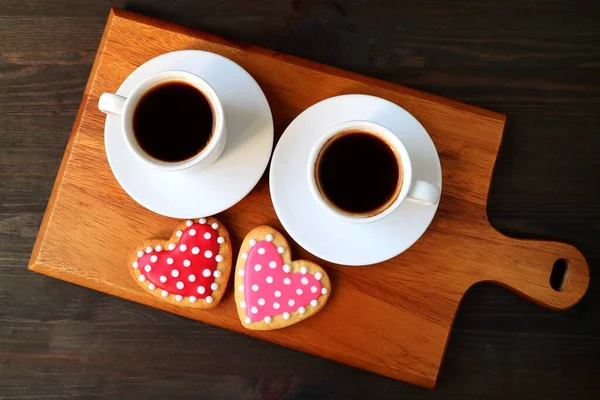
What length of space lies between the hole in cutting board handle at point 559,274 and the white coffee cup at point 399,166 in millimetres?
366

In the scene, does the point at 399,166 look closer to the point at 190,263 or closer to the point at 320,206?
the point at 320,206

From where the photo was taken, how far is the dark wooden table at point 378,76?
103cm

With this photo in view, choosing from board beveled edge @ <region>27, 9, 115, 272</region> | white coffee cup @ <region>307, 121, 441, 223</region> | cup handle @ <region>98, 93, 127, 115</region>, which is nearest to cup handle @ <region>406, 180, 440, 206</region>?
white coffee cup @ <region>307, 121, 441, 223</region>

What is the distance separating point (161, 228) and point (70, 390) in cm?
41

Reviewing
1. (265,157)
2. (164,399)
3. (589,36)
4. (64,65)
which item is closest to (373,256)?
(265,157)

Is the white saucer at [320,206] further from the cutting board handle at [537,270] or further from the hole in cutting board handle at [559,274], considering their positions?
the hole in cutting board handle at [559,274]

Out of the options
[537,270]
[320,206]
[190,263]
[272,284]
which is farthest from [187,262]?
[537,270]

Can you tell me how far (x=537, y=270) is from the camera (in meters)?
0.96

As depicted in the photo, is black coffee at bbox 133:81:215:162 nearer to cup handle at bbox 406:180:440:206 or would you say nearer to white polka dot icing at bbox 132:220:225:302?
white polka dot icing at bbox 132:220:225:302

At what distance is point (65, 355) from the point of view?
1.06 m

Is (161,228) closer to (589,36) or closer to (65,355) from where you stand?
(65,355)

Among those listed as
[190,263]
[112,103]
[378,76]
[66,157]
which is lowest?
[190,263]

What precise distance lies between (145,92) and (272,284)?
39cm

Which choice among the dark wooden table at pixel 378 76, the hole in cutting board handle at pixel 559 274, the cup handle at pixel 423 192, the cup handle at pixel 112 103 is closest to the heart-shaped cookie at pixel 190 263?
the dark wooden table at pixel 378 76
